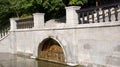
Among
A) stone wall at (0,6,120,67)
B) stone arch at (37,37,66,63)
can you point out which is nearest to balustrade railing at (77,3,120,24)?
stone wall at (0,6,120,67)

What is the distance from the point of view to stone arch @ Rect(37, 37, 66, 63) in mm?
13895

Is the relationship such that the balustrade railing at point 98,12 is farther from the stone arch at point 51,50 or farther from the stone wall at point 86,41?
the stone arch at point 51,50

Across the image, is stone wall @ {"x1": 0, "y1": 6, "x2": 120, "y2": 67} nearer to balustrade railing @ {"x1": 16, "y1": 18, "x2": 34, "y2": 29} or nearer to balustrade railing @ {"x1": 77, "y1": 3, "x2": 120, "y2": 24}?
balustrade railing @ {"x1": 77, "y1": 3, "x2": 120, "y2": 24}

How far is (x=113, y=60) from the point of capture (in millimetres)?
10078

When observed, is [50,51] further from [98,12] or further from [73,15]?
[98,12]

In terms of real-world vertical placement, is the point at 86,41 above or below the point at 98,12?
below

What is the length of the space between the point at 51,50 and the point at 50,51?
0.40ft

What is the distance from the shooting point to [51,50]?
49.4 feet

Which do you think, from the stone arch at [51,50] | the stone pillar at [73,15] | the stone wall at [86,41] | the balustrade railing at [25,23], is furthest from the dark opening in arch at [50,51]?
the balustrade railing at [25,23]

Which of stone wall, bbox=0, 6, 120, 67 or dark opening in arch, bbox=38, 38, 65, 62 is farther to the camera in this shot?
dark opening in arch, bbox=38, 38, 65, 62

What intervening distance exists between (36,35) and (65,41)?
12.1 feet

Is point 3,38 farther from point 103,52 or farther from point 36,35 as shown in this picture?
point 103,52

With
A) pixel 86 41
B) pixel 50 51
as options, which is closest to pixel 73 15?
pixel 86 41

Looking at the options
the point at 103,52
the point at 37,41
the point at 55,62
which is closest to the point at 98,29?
the point at 103,52
